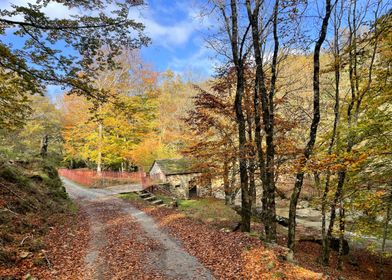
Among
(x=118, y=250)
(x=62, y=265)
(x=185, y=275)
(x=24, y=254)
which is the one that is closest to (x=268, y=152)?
(x=185, y=275)

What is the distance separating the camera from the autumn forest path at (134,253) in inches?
302

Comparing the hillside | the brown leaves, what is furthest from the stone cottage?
the brown leaves

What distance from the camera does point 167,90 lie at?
51.6 metres

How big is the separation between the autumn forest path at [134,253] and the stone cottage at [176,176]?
13770 mm

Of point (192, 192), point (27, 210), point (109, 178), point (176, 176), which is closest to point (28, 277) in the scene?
point (27, 210)

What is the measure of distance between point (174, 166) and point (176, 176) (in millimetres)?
1085

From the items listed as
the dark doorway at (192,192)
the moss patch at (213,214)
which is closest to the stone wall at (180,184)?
the dark doorway at (192,192)

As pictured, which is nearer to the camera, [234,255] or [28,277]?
[28,277]

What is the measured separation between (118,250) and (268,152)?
582 centimetres

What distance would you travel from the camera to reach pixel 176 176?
1147 inches

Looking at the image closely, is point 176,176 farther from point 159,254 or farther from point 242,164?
point 159,254

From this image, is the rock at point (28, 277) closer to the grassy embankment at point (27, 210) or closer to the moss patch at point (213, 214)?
the grassy embankment at point (27, 210)

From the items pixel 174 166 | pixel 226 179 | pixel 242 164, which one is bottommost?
pixel 226 179

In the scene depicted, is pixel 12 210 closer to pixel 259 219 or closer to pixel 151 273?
pixel 151 273
